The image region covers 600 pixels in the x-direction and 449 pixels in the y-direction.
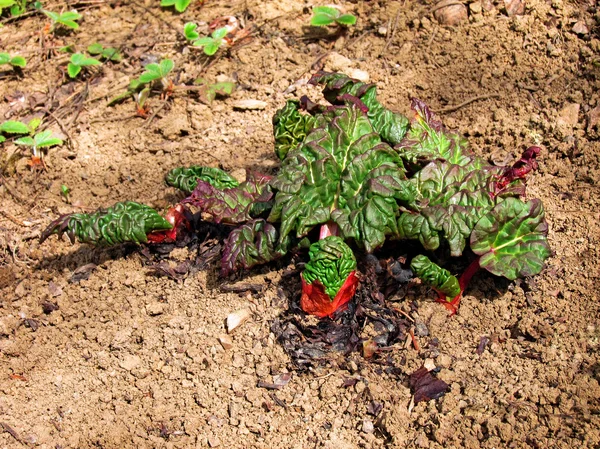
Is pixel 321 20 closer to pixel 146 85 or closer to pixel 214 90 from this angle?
pixel 214 90

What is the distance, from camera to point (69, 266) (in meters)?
4.24

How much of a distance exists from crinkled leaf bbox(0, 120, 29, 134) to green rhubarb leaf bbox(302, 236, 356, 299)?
2640 millimetres

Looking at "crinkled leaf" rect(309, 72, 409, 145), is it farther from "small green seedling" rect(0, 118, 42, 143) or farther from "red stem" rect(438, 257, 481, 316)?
"small green seedling" rect(0, 118, 42, 143)

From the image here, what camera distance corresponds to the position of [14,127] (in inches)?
195

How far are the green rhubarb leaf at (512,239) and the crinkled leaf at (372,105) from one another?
73cm

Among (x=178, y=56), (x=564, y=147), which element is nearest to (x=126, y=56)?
(x=178, y=56)

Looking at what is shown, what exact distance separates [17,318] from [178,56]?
243 cm

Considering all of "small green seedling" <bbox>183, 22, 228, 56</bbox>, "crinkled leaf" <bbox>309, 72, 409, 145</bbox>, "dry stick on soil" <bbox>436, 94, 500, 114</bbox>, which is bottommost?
"dry stick on soil" <bbox>436, 94, 500, 114</bbox>

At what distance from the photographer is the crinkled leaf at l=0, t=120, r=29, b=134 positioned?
194 inches

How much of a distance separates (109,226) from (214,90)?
1.59 metres

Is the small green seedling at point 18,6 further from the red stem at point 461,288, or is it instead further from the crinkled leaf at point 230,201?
the red stem at point 461,288

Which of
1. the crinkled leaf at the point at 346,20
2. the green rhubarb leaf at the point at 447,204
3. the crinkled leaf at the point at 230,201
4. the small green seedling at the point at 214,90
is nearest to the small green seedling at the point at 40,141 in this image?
the small green seedling at the point at 214,90

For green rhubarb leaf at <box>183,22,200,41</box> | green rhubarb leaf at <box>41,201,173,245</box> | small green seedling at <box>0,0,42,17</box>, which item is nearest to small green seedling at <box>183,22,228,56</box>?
green rhubarb leaf at <box>183,22,200,41</box>

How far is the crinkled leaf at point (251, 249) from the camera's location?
366cm
